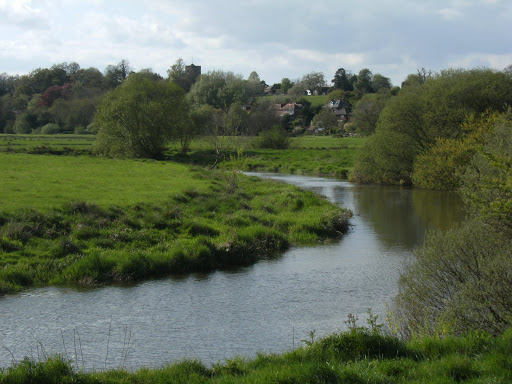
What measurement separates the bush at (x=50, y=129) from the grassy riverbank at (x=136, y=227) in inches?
2652

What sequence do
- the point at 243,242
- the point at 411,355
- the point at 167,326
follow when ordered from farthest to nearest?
the point at 243,242 < the point at 167,326 < the point at 411,355

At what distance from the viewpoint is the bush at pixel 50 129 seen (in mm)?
92662

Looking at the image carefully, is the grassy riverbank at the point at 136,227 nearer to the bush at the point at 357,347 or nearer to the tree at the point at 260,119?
the bush at the point at 357,347

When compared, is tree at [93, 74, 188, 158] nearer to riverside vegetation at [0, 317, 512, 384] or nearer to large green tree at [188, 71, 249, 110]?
large green tree at [188, 71, 249, 110]

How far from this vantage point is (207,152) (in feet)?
226

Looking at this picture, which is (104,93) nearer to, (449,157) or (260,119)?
(260,119)

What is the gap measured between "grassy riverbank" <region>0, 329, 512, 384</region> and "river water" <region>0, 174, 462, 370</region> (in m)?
1.57

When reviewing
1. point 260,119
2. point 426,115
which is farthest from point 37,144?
point 426,115

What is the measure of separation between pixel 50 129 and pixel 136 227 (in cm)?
8194

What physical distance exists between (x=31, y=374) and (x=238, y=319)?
561cm

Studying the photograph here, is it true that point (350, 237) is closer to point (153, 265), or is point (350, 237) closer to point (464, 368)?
point (153, 265)

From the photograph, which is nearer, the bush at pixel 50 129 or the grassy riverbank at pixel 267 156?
the grassy riverbank at pixel 267 156

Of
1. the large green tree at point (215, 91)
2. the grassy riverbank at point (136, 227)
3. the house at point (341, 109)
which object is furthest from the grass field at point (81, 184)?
the house at point (341, 109)

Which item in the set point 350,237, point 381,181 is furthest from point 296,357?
point 381,181
